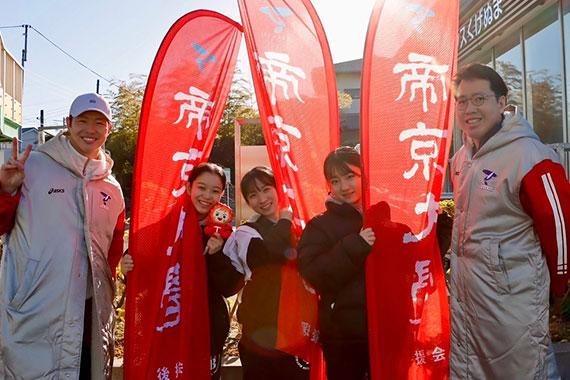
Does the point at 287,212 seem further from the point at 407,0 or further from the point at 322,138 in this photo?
the point at 407,0

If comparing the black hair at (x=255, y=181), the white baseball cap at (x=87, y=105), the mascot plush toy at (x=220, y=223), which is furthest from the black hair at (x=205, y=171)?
the white baseball cap at (x=87, y=105)

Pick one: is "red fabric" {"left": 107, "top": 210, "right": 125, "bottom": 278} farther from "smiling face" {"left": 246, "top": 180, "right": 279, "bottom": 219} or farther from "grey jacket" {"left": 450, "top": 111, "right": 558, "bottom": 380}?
"grey jacket" {"left": 450, "top": 111, "right": 558, "bottom": 380}

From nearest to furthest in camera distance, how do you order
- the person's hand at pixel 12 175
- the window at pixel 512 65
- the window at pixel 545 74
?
the person's hand at pixel 12 175, the window at pixel 545 74, the window at pixel 512 65

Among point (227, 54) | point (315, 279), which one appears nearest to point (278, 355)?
point (315, 279)

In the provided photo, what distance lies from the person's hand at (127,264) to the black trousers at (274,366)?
909mm

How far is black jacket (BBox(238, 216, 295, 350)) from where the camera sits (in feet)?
9.61

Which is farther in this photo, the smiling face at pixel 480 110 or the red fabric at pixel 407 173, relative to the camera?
the red fabric at pixel 407 173

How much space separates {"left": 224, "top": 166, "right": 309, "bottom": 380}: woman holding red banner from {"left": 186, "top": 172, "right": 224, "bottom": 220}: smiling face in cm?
28

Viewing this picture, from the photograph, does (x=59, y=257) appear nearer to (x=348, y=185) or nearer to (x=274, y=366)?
(x=274, y=366)

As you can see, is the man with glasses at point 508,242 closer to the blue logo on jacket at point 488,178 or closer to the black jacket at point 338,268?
the blue logo on jacket at point 488,178

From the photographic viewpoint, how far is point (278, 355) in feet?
9.60

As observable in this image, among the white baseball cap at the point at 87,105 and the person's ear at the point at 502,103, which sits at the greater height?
the white baseball cap at the point at 87,105

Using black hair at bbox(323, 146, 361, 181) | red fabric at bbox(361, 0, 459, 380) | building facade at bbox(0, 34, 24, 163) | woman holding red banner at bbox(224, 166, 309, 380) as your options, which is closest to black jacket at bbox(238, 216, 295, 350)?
woman holding red banner at bbox(224, 166, 309, 380)

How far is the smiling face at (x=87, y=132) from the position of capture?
9.41 feet
